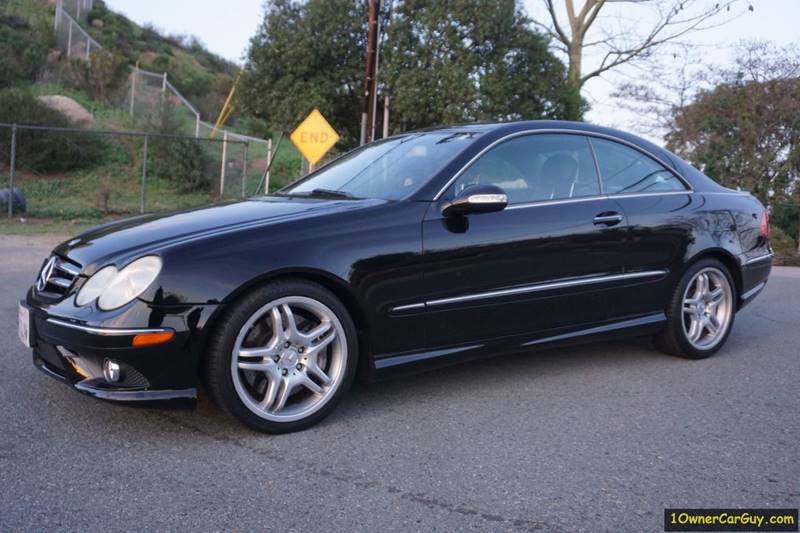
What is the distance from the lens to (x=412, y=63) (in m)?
20.5

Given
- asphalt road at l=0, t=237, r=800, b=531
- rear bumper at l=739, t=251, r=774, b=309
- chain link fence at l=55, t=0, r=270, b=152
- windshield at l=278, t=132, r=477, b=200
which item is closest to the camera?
asphalt road at l=0, t=237, r=800, b=531

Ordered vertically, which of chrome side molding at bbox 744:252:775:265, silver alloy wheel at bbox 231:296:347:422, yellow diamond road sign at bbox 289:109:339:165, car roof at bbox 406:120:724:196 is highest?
yellow diamond road sign at bbox 289:109:339:165

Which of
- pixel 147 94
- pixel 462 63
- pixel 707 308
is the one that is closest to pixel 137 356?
pixel 707 308

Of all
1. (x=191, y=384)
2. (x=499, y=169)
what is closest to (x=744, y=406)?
(x=499, y=169)

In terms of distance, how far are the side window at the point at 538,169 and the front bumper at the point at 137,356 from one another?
1.65 metres

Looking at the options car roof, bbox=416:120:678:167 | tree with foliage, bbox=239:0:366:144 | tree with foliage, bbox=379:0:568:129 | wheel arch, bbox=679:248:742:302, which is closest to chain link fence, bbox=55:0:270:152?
tree with foliage, bbox=239:0:366:144

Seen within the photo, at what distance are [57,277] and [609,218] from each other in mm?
3044

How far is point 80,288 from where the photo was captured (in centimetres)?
349

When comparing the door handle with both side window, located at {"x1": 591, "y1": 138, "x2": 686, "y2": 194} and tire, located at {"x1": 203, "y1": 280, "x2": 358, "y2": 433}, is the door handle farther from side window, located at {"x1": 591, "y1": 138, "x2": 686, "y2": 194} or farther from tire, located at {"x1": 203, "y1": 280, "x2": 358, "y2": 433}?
tire, located at {"x1": 203, "y1": 280, "x2": 358, "y2": 433}

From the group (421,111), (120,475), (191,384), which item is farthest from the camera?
(421,111)

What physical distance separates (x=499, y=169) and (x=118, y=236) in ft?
6.82

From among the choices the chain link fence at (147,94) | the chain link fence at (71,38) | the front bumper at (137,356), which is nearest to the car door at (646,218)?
the front bumper at (137,356)

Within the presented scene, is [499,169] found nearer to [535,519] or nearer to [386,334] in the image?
[386,334]

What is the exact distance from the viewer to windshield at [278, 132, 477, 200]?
13.9ft
